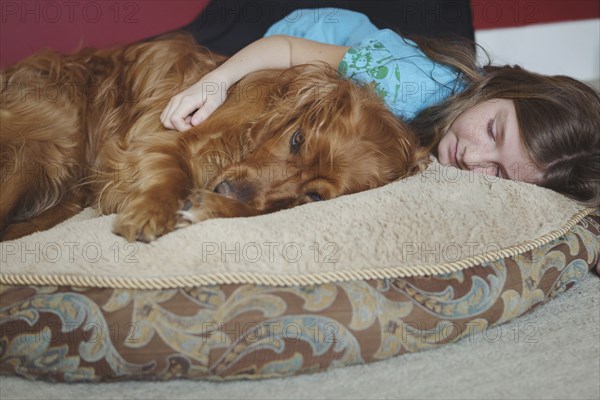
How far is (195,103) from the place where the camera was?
2.57 m

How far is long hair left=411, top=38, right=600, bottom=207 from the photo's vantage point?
282 centimetres

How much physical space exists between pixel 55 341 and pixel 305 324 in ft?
2.37

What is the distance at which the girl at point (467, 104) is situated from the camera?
281cm

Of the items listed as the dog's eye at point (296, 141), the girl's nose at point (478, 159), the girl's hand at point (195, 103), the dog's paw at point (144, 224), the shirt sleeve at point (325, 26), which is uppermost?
the girl's hand at point (195, 103)

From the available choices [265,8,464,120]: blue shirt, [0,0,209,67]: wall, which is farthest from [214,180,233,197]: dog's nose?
[0,0,209,67]: wall

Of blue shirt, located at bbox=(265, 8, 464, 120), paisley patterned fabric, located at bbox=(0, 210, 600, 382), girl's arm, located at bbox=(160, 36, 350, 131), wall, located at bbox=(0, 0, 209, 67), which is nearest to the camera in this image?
paisley patterned fabric, located at bbox=(0, 210, 600, 382)

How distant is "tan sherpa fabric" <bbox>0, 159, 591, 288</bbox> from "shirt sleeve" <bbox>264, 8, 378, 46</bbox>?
1.78m

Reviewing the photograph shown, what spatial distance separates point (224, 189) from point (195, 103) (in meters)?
0.42

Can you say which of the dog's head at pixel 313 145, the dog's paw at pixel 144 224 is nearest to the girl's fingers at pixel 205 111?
the dog's head at pixel 313 145

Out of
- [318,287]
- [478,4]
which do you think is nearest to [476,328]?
[318,287]

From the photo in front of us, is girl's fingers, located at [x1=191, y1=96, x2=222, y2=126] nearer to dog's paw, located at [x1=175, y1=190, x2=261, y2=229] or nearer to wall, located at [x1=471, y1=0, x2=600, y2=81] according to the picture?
dog's paw, located at [x1=175, y1=190, x2=261, y2=229]

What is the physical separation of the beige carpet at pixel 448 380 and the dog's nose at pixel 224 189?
0.70 metres

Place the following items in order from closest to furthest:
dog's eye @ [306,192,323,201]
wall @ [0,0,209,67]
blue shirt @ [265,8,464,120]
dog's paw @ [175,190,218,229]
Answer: dog's paw @ [175,190,218,229] → dog's eye @ [306,192,323,201] → blue shirt @ [265,8,464,120] → wall @ [0,0,209,67]

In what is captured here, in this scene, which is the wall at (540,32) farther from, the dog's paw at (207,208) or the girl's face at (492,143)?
the dog's paw at (207,208)
